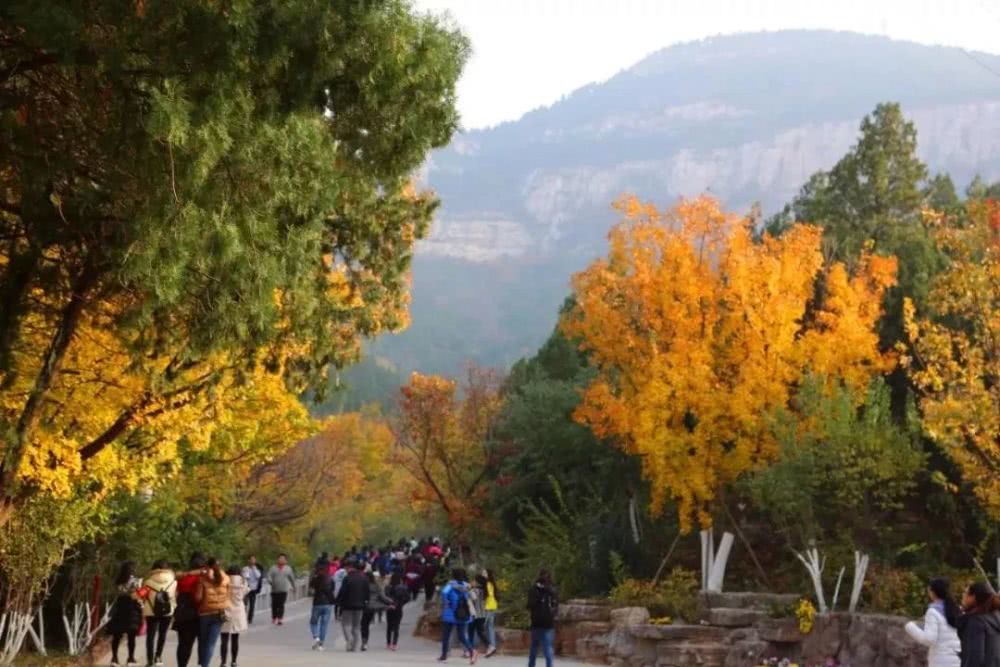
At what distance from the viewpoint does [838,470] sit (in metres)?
23.9

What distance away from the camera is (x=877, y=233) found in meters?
40.1

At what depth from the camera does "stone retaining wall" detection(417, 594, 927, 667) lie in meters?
22.0

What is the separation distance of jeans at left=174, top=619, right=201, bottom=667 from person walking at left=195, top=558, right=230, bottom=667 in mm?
226

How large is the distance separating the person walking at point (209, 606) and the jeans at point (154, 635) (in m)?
2.03

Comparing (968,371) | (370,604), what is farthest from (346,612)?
(968,371)

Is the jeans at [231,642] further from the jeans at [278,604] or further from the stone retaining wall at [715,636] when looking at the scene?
A: the jeans at [278,604]

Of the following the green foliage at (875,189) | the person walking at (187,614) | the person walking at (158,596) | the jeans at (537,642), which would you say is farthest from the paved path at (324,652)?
the green foliage at (875,189)

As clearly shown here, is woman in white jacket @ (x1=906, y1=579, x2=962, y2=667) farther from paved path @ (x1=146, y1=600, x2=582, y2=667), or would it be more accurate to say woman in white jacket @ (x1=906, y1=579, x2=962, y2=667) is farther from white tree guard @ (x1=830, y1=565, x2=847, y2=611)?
white tree guard @ (x1=830, y1=565, x2=847, y2=611)

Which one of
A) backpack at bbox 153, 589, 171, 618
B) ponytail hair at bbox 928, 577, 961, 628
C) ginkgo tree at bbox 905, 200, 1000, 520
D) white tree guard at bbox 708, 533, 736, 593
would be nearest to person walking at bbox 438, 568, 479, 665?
backpack at bbox 153, 589, 171, 618

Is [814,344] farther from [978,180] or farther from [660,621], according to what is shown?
[978,180]

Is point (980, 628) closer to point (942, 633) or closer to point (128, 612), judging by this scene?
point (942, 633)

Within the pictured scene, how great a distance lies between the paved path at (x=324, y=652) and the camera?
19984 millimetres

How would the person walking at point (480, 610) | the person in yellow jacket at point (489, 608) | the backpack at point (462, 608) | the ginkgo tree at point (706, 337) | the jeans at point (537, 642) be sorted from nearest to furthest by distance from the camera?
the jeans at point (537, 642)
the backpack at point (462, 608)
the person walking at point (480, 610)
the person in yellow jacket at point (489, 608)
the ginkgo tree at point (706, 337)

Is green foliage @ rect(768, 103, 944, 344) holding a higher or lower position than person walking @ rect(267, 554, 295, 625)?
higher
